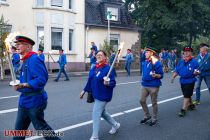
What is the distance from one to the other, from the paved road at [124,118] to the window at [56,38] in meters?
12.9

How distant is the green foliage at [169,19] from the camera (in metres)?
32.5

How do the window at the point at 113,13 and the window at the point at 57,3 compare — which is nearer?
the window at the point at 57,3

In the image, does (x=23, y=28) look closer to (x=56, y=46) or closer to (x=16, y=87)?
(x=56, y=46)

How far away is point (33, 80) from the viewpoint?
5.03 meters

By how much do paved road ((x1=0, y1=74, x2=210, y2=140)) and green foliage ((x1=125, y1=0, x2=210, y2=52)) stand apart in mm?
20534

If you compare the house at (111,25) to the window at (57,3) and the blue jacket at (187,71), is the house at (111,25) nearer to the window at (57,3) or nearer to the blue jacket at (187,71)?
the window at (57,3)

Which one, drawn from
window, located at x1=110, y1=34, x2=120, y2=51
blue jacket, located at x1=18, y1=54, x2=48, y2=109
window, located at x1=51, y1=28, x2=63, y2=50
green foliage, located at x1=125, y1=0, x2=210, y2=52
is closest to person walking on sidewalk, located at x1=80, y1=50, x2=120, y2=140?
blue jacket, located at x1=18, y1=54, x2=48, y2=109

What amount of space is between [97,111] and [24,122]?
5.42 feet

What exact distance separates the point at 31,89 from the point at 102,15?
82.7ft

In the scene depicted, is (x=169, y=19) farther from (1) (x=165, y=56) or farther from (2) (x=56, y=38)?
(2) (x=56, y=38)

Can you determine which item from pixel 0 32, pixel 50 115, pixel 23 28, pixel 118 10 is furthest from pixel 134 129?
pixel 118 10

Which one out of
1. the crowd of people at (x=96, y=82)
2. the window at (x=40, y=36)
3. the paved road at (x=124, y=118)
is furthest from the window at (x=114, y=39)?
the crowd of people at (x=96, y=82)

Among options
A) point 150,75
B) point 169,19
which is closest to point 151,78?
point 150,75

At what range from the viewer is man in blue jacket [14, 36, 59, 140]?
16.7 ft
